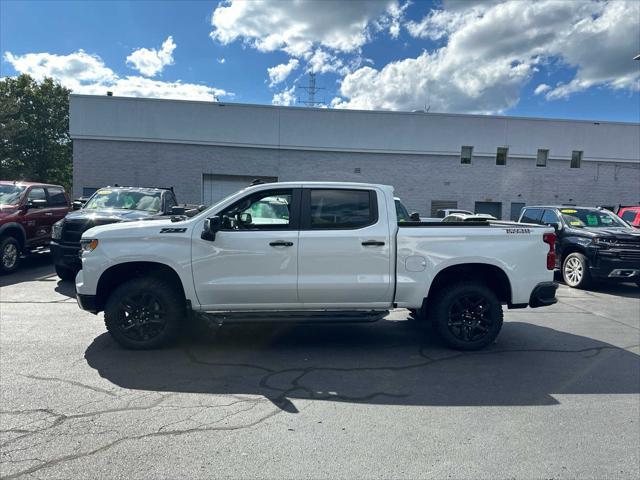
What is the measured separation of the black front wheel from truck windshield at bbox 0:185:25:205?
9849mm

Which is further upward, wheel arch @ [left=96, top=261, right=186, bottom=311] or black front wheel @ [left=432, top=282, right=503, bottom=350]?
wheel arch @ [left=96, top=261, right=186, bottom=311]

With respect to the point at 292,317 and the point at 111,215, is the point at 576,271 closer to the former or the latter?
the point at 292,317

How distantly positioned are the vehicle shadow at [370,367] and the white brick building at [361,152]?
19302 millimetres

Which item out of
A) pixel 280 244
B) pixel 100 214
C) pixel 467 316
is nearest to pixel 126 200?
pixel 100 214

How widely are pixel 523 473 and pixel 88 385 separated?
146 inches

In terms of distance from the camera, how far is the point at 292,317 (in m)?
4.82

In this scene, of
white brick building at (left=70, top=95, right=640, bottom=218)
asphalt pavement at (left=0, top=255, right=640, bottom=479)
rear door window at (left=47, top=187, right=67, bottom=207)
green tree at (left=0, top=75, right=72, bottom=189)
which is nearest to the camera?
asphalt pavement at (left=0, top=255, right=640, bottom=479)

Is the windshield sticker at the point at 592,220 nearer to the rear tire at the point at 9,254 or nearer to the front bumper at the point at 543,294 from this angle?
the front bumper at the point at 543,294

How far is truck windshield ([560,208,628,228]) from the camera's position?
10.1 m

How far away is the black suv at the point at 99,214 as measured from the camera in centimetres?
803

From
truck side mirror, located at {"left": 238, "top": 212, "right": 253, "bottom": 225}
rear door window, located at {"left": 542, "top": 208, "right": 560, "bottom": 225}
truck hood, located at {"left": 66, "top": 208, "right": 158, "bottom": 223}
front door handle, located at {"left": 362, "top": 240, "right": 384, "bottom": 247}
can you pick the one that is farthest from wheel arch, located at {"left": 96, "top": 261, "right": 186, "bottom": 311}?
rear door window, located at {"left": 542, "top": 208, "right": 560, "bottom": 225}

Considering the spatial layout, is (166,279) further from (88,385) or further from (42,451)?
(42,451)

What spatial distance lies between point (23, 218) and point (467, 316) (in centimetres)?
984

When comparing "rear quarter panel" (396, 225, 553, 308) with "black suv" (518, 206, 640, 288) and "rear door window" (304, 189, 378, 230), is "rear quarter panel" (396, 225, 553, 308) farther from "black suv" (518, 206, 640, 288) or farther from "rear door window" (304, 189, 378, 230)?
"black suv" (518, 206, 640, 288)
